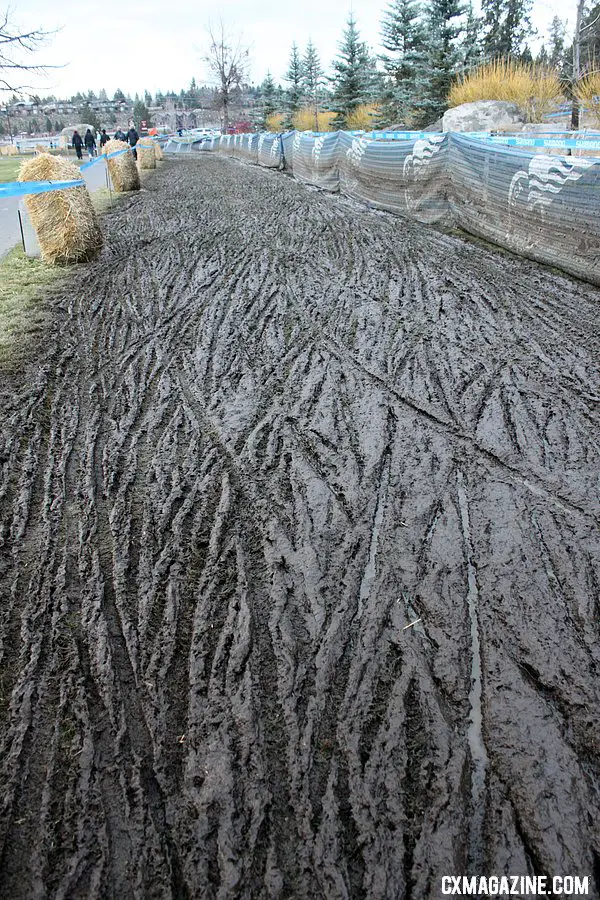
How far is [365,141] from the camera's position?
17.8 meters

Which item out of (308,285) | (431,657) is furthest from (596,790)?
(308,285)

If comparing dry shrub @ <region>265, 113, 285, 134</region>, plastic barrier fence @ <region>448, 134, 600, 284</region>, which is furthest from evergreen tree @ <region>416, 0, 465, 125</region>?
dry shrub @ <region>265, 113, 285, 134</region>

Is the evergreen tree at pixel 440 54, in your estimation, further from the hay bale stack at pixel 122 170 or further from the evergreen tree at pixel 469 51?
the hay bale stack at pixel 122 170

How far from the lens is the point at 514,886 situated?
2.04m

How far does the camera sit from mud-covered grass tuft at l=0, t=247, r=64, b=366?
7.01 meters

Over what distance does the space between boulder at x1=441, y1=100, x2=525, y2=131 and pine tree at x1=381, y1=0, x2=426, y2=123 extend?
11018 millimetres

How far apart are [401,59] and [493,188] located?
2531 cm

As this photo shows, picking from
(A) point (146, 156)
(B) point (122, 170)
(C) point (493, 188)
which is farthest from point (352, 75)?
(C) point (493, 188)

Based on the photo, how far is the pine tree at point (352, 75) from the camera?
3762cm

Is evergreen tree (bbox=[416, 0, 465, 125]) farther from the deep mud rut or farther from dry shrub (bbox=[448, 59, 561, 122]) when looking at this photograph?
the deep mud rut

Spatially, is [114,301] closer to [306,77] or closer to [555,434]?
[555,434]

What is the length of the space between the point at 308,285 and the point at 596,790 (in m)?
7.41

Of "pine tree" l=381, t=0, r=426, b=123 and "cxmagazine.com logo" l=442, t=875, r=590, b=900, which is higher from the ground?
"pine tree" l=381, t=0, r=426, b=123

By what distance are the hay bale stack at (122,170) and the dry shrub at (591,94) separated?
13.5 m
